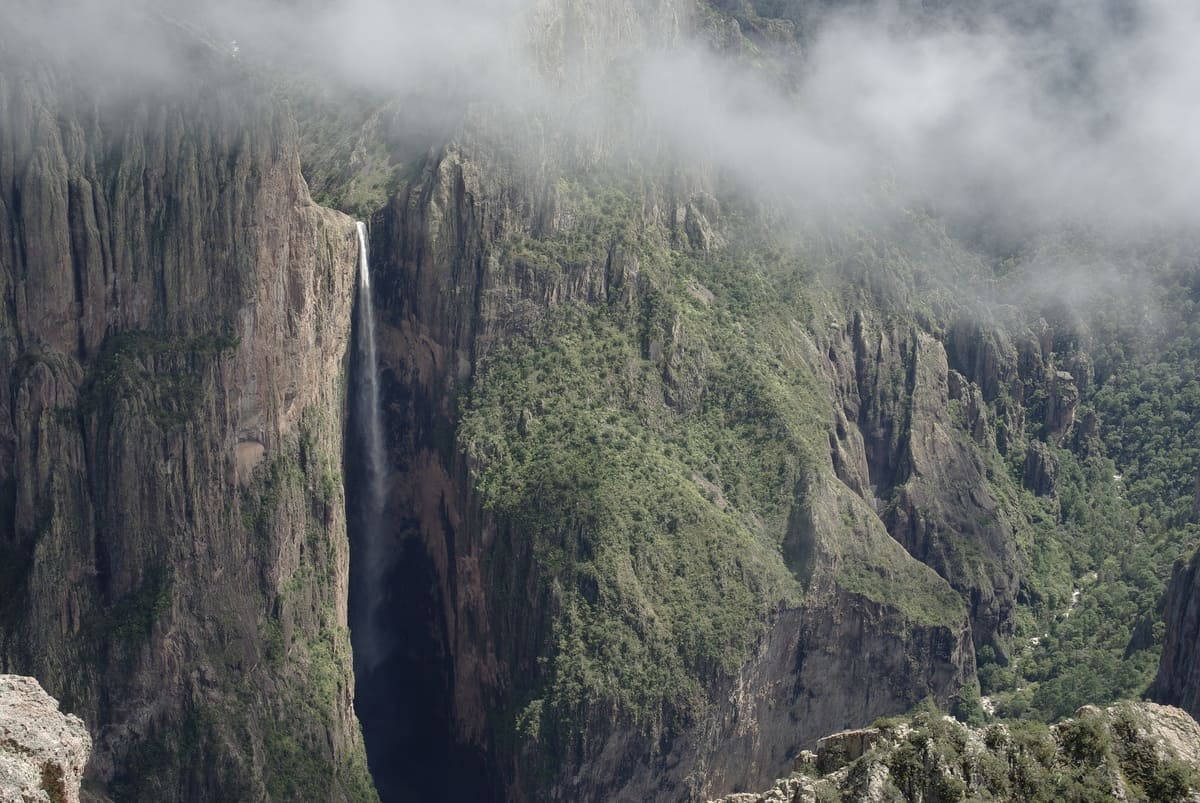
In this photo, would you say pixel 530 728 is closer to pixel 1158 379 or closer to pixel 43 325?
pixel 43 325

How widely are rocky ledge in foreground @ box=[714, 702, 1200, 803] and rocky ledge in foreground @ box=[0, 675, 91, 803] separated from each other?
21071 millimetres

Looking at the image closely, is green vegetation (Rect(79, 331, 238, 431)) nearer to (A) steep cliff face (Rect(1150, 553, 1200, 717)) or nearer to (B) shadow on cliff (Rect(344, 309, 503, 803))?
(B) shadow on cliff (Rect(344, 309, 503, 803))

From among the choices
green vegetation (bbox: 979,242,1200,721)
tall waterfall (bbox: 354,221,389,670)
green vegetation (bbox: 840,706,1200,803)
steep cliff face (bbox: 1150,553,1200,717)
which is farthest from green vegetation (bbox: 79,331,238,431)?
green vegetation (bbox: 979,242,1200,721)

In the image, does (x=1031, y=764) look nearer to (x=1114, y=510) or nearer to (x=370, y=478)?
(x=370, y=478)

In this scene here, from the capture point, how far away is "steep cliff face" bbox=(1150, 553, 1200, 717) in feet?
317

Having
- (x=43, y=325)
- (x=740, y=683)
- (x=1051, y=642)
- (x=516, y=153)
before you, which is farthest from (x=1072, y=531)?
(x=43, y=325)

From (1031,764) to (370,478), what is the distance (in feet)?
238

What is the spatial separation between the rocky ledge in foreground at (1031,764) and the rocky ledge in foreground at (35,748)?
69.1ft

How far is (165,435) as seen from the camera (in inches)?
3693

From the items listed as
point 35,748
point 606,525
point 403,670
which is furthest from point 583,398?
point 35,748

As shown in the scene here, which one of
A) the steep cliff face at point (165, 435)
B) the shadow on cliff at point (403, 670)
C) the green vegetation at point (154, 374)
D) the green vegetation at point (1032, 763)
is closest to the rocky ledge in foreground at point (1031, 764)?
the green vegetation at point (1032, 763)

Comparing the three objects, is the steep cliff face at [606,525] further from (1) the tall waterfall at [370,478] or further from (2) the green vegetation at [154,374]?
(2) the green vegetation at [154,374]

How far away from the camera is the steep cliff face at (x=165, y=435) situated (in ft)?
293

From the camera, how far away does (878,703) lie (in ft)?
395
